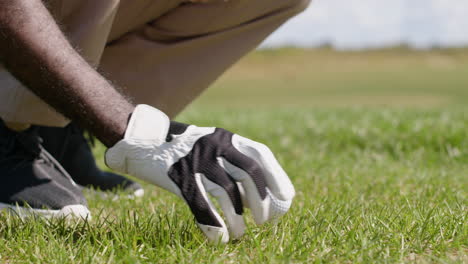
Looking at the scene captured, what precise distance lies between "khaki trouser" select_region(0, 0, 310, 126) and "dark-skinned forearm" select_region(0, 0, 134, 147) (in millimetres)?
846

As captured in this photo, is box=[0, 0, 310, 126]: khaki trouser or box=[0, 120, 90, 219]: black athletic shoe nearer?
box=[0, 120, 90, 219]: black athletic shoe

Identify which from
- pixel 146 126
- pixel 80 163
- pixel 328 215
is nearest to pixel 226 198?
pixel 146 126

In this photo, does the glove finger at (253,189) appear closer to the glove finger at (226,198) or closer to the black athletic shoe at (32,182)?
the glove finger at (226,198)

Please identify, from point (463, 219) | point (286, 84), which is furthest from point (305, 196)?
point (286, 84)

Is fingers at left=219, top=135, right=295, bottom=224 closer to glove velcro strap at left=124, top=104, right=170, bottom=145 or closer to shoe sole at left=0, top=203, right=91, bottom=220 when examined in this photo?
glove velcro strap at left=124, top=104, right=170, bottom=145

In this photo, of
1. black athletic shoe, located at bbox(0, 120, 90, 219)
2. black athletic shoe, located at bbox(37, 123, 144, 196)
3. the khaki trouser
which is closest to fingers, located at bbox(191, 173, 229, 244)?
black athletic shoe, located at bbox(0, 120, 90, 219)

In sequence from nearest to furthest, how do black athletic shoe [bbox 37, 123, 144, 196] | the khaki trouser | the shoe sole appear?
1. the shoe sole
2. the khaki trouser
3. black athletic shoe [bbox 37, 123, 144, 196]

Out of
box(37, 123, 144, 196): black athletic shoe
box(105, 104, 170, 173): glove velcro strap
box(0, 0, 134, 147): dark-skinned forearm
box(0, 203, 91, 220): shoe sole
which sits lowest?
box(37, 123, 144, 196): black athletic shoe

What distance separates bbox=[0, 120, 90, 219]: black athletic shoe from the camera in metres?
2.00

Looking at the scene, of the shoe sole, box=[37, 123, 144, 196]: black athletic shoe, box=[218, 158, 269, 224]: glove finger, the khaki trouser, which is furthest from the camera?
box=[37, 123, 144, 196]: black athletic shoe

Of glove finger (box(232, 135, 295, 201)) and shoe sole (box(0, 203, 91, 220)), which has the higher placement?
glove finger (box(232, 135, 295, 201))

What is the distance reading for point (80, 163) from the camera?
268cm

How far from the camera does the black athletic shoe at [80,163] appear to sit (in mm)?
2635

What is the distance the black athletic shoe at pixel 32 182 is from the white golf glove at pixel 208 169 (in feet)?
1.84
